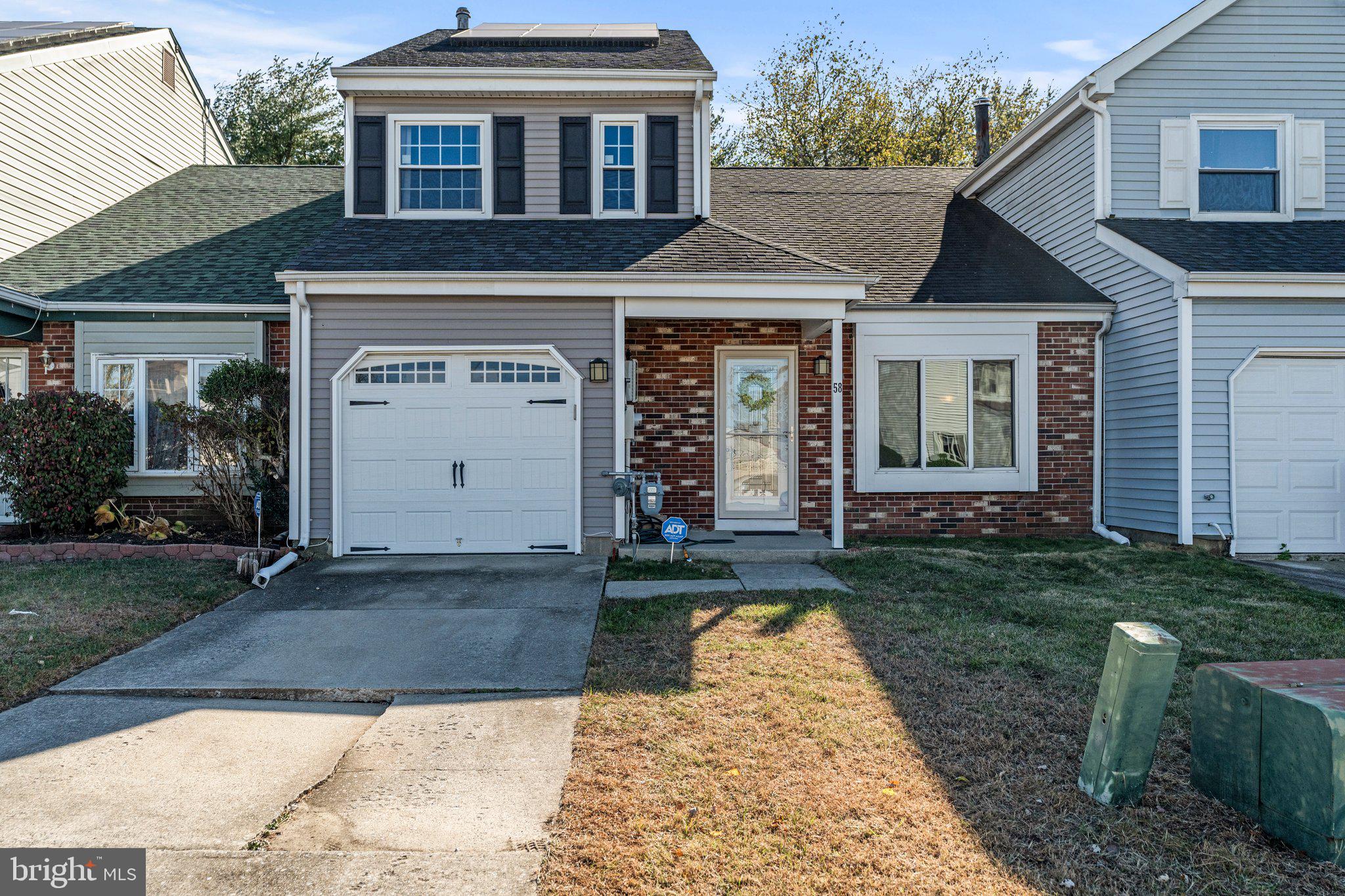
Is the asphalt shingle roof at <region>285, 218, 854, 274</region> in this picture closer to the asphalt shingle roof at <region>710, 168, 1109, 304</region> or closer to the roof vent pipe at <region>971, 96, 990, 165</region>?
the asphalt shingle roof at <region>710, 168, 1109, 304</region>

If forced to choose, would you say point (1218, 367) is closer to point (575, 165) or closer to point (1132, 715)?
point (1132, 715)

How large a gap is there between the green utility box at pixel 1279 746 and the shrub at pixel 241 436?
859cm

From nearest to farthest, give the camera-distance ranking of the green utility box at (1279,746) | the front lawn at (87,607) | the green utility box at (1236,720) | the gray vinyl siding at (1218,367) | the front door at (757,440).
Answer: the green utility box at (1279,746)
the green utility box at (1236,720)
the front lawn at (87,607)
the gray vinyl siding at (1218,367)
the front door at (757,440)

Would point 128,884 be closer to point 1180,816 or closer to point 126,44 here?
point 1180,816

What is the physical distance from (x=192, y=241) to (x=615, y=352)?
6.78m

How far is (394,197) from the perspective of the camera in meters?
10.1

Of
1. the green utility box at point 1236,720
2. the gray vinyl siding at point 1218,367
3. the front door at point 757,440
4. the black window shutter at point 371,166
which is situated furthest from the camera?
the front door at point 757,440

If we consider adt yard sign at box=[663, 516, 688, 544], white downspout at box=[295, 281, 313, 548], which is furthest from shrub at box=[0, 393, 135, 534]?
adt yard sign at box=[663, 516, 688, 544]

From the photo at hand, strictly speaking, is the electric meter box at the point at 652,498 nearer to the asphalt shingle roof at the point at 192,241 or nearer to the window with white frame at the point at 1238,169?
the asphalt shingle roof at the point at 192,241

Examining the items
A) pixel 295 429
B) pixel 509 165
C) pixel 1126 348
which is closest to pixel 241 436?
pixel 295 429

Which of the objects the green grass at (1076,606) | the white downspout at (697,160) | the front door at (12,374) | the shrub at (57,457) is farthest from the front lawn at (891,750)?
the front door at (12,374)

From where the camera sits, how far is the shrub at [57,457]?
340 inches

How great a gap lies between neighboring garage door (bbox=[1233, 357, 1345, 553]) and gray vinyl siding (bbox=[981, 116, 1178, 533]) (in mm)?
712

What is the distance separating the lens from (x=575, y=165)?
33.0 ft
